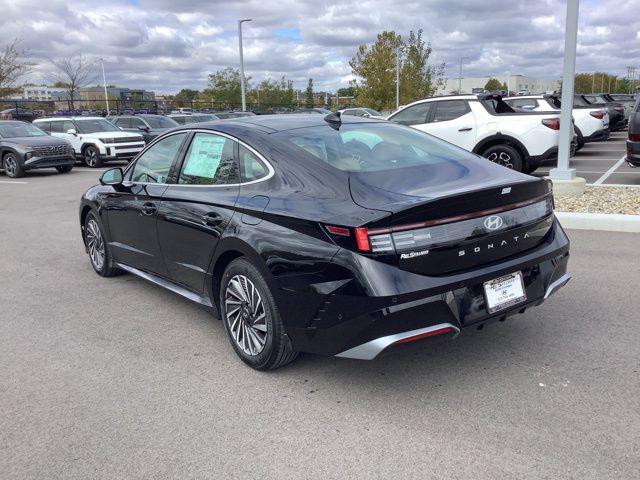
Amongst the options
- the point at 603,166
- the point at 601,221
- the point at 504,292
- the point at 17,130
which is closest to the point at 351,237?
the point at 504,292

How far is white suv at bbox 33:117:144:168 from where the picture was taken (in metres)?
18.6

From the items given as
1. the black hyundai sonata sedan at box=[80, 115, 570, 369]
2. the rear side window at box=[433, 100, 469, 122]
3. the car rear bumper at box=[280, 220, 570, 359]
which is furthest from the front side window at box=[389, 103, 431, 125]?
the car rear bumper at box=[280, 220, 570, 359]

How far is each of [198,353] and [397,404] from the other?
62.1 inches

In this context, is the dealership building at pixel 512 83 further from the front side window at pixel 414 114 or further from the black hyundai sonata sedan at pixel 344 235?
the black hyundai sonata sedan at pixel 344 235

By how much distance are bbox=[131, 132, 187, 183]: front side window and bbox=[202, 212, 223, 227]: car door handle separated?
890 millimetres

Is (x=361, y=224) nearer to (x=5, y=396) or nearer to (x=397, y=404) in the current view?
(x=397, y=404)

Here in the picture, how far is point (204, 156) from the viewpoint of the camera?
14.6ft

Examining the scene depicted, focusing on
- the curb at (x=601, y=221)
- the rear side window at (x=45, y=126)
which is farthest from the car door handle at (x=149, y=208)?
the rear side window at (x=45, y=126)

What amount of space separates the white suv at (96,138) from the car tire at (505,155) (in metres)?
11.6

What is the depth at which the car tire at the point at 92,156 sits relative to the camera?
18.7m

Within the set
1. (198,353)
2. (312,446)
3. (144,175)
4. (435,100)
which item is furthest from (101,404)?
(435,100)

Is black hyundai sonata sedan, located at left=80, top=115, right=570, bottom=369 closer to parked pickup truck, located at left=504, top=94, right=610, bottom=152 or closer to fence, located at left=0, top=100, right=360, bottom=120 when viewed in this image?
parked pickup truck, located at left=504, top=94, right=610, bottom=152

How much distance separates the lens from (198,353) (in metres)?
4.24

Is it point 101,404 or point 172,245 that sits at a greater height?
point 172,245
